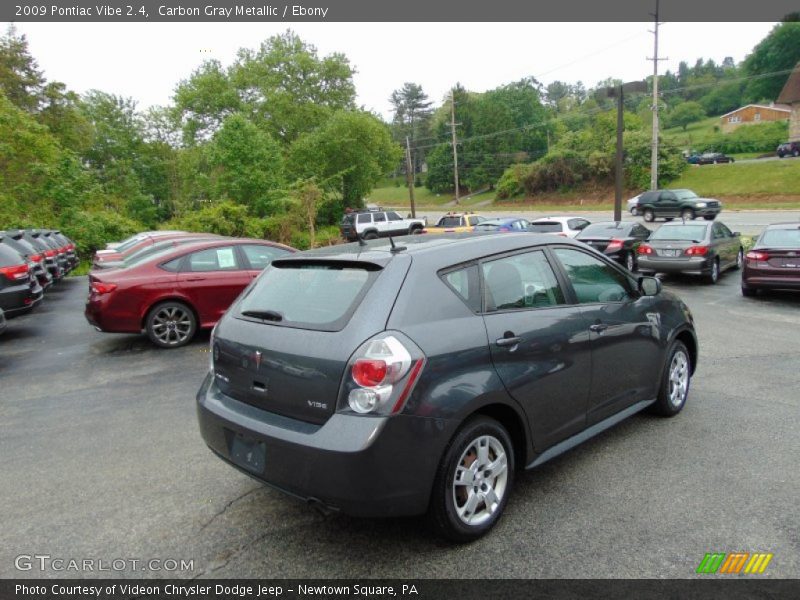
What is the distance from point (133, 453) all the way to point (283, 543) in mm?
2001

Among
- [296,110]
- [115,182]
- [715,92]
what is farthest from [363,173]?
[715,92]

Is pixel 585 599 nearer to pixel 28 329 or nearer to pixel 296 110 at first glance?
pixel 28 329

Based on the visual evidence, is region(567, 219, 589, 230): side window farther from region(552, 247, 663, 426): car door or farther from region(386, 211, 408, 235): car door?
region(552, 247, 663, 426): car door

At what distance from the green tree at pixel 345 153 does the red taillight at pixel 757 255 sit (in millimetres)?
34503

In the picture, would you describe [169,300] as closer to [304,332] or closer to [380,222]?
[304,332]

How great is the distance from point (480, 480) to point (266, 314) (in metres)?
1.59

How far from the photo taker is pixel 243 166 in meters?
30.7

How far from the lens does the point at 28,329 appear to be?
10273 millimetres

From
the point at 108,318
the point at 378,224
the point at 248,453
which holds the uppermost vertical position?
the point at 248,453

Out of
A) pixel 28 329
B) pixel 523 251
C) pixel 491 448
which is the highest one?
pixel 523 251

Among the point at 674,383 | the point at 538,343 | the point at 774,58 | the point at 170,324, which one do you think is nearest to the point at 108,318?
the point at 170,324

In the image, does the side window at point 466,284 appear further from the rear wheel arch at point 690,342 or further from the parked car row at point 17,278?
the parked car row at point 17,278

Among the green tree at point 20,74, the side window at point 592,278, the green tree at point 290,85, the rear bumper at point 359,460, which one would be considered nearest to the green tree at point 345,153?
the green tree at point 290,85

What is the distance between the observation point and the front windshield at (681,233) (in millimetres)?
12984
